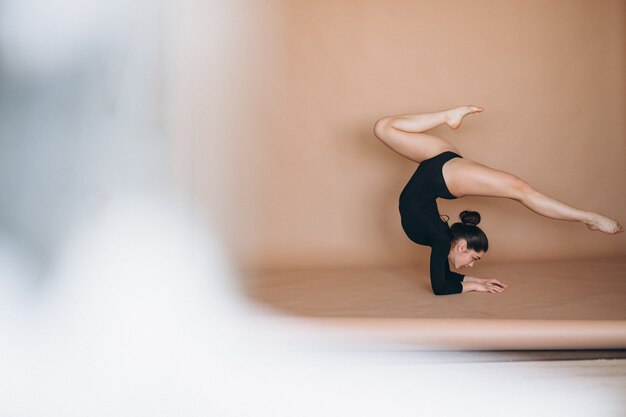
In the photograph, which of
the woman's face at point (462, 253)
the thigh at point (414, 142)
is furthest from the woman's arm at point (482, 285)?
the thigh at point (414, 142)

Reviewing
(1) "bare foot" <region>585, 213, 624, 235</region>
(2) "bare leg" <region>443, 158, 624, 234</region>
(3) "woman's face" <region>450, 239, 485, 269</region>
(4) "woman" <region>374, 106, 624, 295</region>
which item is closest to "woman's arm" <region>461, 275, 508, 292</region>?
(4) "woman" <region>374, 106, 624, 295</region>

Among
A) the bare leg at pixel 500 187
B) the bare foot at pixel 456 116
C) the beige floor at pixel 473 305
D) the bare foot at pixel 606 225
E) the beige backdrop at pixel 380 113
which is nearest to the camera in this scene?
the beige floor at pixel 473 305

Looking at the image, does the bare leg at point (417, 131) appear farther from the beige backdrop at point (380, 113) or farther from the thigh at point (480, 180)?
the beige backdrop at point (380, 113)

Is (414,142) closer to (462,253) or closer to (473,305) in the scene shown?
(462,253)

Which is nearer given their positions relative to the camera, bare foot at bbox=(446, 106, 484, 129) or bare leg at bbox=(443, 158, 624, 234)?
bare leg at bbox=(443, 158, 624, 234)

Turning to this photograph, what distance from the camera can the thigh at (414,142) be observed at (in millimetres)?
3184

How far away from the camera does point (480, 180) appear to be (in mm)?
2977

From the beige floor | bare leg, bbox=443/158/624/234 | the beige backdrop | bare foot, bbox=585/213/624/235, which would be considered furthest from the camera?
the beige backdrop

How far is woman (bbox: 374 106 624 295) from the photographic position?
9.30 feet

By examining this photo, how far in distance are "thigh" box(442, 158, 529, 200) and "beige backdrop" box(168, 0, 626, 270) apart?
26.6 inches

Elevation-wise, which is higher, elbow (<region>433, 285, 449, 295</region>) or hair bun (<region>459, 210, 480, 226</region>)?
hair bun (<region>459, 210, 480, 226</region>)

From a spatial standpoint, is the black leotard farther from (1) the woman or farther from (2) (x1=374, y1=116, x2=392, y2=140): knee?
(2) (x1=374, y1=116, x2=392, y2=140): knee

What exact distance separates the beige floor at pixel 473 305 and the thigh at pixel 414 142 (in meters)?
0.64

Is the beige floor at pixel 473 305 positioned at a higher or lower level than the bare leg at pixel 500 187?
lower
